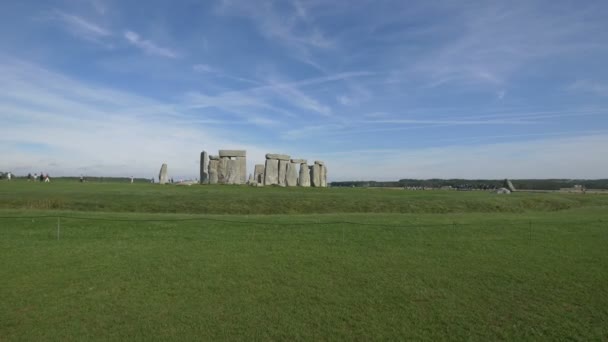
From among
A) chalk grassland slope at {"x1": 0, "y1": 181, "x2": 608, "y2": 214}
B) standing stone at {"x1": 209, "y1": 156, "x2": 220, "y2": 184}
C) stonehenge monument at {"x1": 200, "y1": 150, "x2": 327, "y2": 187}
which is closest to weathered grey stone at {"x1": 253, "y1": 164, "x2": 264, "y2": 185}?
stonehenge monument at {"x1": 200, "y1": 150, "x2": 327, "y2": 187}

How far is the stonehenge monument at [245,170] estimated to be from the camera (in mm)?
34969

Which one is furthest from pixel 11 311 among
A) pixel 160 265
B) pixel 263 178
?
pixel 263 178

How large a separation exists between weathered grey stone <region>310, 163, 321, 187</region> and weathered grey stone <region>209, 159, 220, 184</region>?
10120 mm

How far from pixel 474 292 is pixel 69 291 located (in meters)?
6.86

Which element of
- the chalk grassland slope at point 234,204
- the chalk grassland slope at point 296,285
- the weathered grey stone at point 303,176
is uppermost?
the weathered grey stone at point 303,176

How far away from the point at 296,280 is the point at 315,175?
111 ft

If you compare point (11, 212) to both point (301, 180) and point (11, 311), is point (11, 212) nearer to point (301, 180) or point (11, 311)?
point (11, 311)

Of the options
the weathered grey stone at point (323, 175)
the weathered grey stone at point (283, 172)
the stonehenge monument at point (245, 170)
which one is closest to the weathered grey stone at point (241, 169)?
the stonehenge monument at point (245, 170)

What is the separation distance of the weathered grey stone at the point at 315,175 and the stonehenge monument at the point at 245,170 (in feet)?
2.87

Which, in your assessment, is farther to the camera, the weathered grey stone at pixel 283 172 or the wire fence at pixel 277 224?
the weathered grey stone at pixel 283 172

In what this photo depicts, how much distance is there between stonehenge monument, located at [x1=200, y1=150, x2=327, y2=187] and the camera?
35.0m

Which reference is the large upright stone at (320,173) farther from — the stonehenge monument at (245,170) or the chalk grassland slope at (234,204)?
the chalk grassland slope at (234,204)

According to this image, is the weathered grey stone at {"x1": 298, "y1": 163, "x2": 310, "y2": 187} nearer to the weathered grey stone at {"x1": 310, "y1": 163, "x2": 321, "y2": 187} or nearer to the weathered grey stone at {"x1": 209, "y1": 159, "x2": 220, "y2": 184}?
the weathered grey stone at {"x1": 310, "y1": 163, "x2": 321, "y2": 187}

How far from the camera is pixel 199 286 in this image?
717 centimetres
